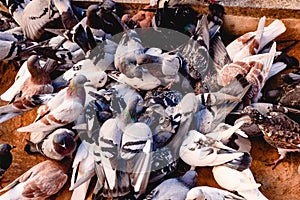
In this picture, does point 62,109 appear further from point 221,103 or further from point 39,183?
point 221,103

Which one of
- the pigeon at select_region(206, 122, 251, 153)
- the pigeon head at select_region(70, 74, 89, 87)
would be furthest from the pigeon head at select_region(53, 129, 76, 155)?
the pigeon at select_region(206, 122, 251, 153)

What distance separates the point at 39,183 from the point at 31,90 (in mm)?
544

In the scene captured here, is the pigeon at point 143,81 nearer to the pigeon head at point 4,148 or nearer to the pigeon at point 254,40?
the pigeon at point 254,40

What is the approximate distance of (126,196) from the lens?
2252mm

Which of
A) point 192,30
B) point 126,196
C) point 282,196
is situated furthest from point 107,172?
point 192,30

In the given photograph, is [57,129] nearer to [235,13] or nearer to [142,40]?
[142,40]

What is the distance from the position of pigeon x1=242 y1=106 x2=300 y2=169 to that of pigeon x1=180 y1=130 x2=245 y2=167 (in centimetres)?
18

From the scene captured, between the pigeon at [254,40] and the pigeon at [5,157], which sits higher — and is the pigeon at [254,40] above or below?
above

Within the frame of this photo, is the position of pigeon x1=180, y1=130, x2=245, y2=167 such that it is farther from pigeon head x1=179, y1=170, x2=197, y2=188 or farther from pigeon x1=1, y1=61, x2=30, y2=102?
pigeon x1=1, y1=61, x2=30, y2=102

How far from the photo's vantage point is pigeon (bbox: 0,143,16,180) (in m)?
2.50

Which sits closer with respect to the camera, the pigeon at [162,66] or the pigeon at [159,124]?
the pigeon at [159,124]

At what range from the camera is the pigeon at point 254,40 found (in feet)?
8.81

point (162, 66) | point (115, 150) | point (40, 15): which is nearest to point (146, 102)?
point (162, 66)

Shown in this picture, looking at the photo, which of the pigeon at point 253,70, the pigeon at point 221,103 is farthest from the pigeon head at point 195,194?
the pigeon at point 253,70
